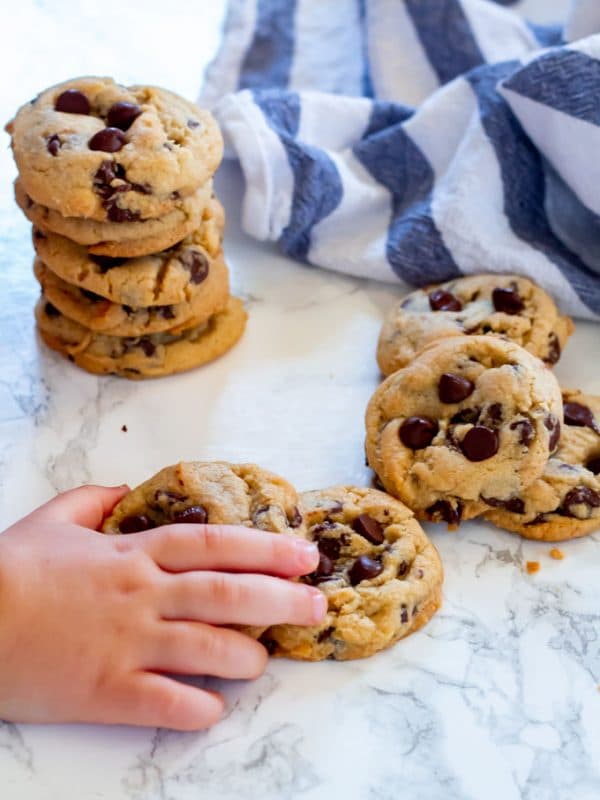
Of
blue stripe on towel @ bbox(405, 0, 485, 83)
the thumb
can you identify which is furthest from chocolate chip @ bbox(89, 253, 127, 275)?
blue stripe on towel @ bbox(405, 0, 485, 83)

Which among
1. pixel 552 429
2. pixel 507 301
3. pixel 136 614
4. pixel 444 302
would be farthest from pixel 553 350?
pixel 136 614

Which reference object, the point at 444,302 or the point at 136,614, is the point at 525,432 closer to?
the point at 444,302

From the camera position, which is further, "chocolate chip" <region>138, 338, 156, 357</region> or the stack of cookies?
"chocolate chip" <region>138, 338, 156, 357</region>

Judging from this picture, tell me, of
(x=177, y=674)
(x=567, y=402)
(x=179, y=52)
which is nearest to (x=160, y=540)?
(x=177, y=674)

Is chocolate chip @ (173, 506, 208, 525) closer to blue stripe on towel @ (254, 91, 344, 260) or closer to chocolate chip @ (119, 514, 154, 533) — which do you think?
chocolate chip @ (119, 514, 154, 533)

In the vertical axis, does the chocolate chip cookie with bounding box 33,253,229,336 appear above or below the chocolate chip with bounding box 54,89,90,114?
below

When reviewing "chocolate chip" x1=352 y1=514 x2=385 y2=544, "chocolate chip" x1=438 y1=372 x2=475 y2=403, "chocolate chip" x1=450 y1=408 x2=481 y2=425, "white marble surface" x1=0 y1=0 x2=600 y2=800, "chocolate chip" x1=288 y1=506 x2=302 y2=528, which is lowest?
"white marble surface" x1=0 y1=0 x2=600 y2=800
